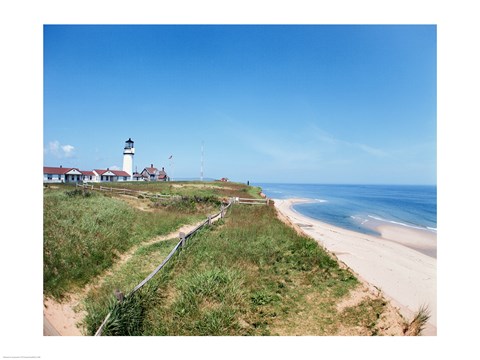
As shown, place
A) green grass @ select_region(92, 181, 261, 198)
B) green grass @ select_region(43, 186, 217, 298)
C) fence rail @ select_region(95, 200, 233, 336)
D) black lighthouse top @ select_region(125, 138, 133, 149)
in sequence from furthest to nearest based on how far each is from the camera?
green grass @ select_region(92, 181, 261, 198) → black lighthouse top @ select_region(125, 138, 133, 149) → green grass @ select_region(43, 186, 217, 298) → fence rail @ select_region(95, 200, 233, 336)

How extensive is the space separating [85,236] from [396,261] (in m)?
10.1

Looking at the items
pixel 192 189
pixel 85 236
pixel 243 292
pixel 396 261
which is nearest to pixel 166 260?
pixel 243 292

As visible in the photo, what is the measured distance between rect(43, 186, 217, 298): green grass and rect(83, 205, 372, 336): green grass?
53cm

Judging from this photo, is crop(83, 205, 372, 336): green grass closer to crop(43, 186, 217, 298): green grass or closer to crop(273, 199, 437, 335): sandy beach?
crop(43, 186, 217, 298): green grass

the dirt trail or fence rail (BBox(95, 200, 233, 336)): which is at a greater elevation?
fence rail (BBox(95, 200, 233, 336))

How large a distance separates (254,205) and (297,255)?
5.08 metres

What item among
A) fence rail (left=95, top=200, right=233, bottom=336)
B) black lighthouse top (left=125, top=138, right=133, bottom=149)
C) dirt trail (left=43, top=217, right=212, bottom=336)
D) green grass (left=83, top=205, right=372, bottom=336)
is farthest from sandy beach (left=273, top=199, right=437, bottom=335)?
black lighthouse top (left=125, top=138, right=133, bottom=149)

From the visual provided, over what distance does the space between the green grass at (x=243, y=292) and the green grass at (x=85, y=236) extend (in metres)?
0.53

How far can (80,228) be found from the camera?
534 cm

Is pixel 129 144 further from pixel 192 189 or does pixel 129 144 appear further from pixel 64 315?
pixel 192 189

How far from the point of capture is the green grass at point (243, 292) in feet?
10.7

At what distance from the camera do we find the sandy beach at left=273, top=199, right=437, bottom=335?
578cm
